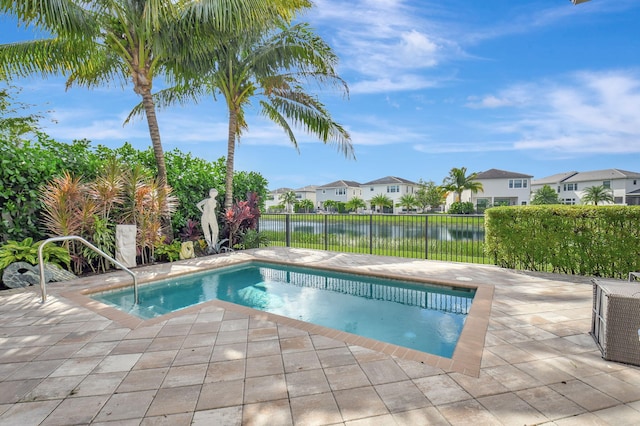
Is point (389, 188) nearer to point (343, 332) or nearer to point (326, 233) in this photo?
point (326, 233)

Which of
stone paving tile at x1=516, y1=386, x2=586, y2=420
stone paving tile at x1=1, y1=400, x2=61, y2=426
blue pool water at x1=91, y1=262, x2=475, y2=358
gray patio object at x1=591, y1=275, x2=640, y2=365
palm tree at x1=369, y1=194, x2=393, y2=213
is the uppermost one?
palm tree at x1=369, y1=194, x2=393, y2=213

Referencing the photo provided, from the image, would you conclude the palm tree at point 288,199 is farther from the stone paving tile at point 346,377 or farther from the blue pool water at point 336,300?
the stone paving tile at point 346,377

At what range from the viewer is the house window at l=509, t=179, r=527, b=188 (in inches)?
1608

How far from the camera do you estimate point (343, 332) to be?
136 inches

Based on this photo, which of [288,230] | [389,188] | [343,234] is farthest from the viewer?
[389,188]

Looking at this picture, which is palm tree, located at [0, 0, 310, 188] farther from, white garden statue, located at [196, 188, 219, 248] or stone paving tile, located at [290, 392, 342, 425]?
stone paving tile, located at [290, 392, 342, 425]

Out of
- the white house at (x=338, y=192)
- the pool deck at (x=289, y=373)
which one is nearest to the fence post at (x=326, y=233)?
the pool deck at (x=289, y=373)

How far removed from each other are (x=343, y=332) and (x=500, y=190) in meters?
46.1

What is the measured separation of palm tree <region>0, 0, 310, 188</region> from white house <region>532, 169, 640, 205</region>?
153ft

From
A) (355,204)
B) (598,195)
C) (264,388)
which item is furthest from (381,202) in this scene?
(264,388)

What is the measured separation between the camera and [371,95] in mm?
18703

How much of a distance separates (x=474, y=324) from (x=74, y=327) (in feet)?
14.9

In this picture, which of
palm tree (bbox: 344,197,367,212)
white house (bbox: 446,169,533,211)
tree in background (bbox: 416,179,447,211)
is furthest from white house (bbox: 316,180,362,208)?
white house (bbox: 446,169,533,211)

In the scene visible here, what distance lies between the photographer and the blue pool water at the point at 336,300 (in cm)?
414
